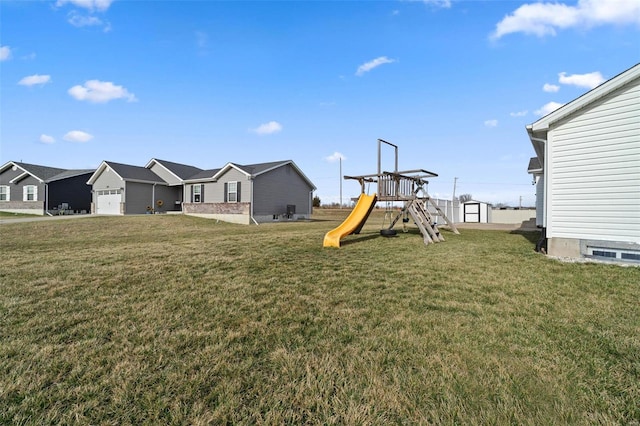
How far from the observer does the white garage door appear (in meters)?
22.9

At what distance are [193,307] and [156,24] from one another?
→ 10.9m

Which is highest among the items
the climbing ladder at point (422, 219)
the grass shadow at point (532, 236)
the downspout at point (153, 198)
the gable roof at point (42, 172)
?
the gable roof at point (42, 172)

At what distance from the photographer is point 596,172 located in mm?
6680

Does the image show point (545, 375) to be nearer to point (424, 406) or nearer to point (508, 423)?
point (508, 423)

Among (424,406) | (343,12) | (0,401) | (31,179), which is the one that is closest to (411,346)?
(424,406)

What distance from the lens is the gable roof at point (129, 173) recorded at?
22.8 metres

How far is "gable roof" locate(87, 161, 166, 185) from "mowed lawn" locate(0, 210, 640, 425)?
65.4ft

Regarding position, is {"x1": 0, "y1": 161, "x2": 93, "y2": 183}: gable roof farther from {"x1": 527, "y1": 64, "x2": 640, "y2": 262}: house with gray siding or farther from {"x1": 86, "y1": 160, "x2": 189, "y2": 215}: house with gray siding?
{"x1": 527, "y1": 64, "x2": 640, "y2": 262}: house with gray siding

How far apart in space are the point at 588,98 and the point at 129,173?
89.3ft

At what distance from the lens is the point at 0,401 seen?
1.97 metres

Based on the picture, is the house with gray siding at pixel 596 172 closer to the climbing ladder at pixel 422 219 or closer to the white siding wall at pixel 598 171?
the white siding wall at pixel 598 171

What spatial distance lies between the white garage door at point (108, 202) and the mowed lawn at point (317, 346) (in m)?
20.3

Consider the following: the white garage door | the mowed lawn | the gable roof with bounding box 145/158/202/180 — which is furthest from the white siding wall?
the white garage door

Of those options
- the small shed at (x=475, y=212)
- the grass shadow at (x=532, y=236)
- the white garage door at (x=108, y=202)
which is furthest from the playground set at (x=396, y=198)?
the white garage door at (x=108, y=202)
